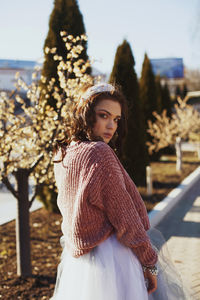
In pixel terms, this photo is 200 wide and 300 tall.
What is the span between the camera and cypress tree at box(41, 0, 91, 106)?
18.3 ft

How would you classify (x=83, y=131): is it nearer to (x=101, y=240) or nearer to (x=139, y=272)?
(x=101, y=240)

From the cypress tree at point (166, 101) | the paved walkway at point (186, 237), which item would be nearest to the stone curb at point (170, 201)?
the paved walkway at point (186, 237)

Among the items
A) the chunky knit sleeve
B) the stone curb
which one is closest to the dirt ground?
the stone curb

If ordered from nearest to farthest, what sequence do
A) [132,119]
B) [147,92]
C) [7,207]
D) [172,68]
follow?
[7,207] < [132,119] < [147,92] < [172,68]

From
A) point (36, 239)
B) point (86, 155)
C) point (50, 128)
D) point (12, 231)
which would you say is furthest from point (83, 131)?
point (12, 231)

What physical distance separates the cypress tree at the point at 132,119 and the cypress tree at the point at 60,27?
2.49 m

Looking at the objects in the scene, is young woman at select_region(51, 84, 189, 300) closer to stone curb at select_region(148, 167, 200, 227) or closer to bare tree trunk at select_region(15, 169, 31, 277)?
bare tree trunk at select_region(15, 169, 31, 277)

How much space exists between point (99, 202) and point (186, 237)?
395cm

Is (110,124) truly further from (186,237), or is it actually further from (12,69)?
(12,69)

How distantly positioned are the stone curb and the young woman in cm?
398

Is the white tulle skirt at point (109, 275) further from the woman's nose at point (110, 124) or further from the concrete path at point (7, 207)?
the concrete path at point (7, 207)

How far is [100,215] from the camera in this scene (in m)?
1.62

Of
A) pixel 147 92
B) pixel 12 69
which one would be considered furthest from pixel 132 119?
pixel 12 69

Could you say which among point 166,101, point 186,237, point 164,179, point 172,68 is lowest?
point 164,179
